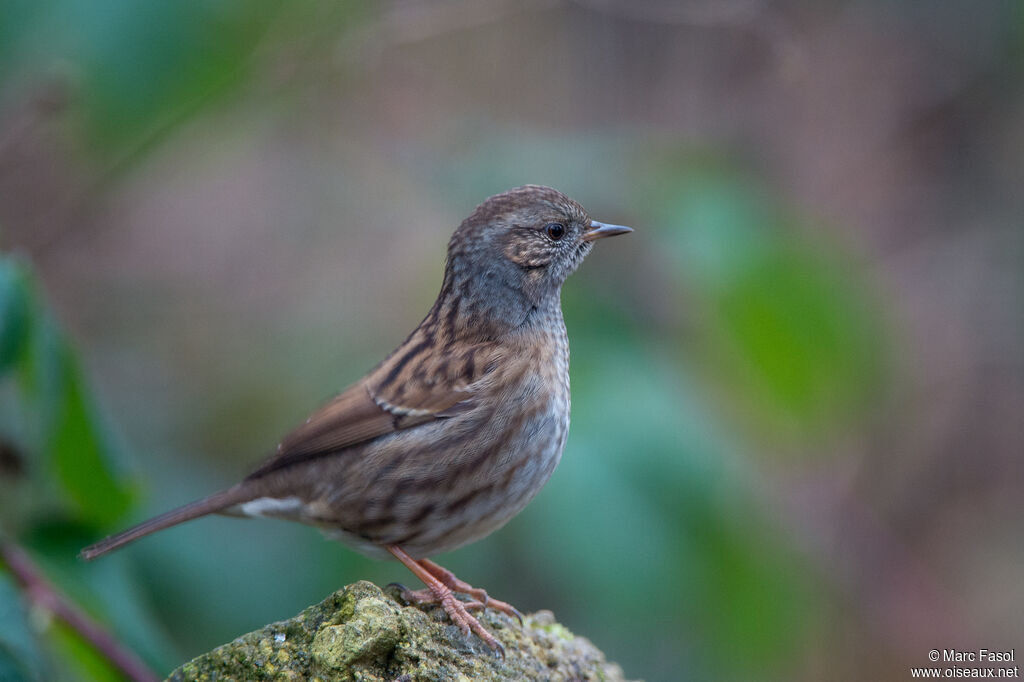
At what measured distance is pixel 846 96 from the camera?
11.2 metres

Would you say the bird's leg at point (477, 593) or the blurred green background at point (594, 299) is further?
the blurred green background at point (594, 299)

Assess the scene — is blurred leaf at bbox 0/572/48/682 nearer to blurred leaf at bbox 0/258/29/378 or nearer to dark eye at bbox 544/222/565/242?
blurred leaf at bbox 0/258/29/378

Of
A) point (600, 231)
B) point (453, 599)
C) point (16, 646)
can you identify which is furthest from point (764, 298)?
point (16, 646)

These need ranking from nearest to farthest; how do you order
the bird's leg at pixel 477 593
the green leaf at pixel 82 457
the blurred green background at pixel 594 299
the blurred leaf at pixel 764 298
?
the bird's leg at pixel 477 593 < the green leaf at pixel 82 457 < the blurred green background at pixel 594 299 < the blurred leaf at pixel 764 298

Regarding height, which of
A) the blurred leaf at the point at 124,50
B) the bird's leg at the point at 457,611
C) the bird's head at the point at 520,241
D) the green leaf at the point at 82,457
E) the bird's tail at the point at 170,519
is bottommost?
the bird's leg at the point at 457,611

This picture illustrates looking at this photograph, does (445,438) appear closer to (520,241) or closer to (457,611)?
(457,611)

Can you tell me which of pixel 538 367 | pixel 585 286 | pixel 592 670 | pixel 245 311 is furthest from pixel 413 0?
pixel 592 670

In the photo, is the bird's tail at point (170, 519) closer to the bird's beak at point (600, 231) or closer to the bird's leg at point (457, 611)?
the bird's leg at point (457, 611)

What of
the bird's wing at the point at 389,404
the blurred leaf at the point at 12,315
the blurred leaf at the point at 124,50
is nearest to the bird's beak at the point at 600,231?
the bird's wing at the point at 389,404

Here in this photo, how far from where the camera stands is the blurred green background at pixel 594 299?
5.13m

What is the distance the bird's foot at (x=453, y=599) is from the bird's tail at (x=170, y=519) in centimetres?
63

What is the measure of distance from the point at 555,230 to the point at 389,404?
1054 mm

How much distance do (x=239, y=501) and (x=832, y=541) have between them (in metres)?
6.74

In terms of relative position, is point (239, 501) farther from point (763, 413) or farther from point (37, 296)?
point (763, 413)
